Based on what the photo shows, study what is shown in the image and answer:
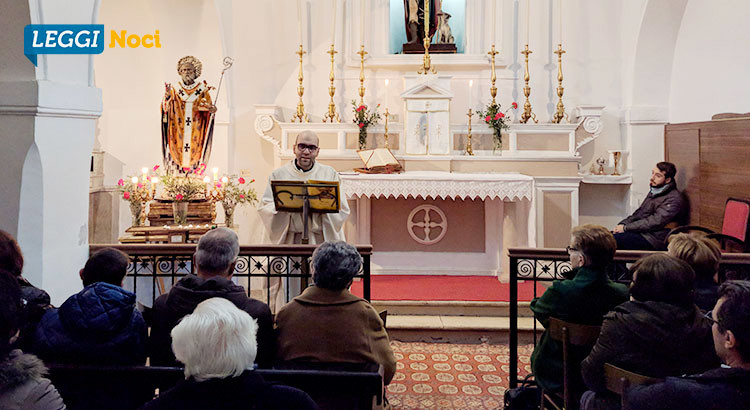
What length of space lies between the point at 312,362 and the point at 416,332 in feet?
9.86

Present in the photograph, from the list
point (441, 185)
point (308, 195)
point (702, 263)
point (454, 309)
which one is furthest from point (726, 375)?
point (441, 185)

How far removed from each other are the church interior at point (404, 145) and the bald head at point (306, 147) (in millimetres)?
25

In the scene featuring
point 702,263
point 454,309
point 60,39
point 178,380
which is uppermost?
point 60,39

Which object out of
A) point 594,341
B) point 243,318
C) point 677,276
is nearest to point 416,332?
point 594,341

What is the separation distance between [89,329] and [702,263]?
2.73 m

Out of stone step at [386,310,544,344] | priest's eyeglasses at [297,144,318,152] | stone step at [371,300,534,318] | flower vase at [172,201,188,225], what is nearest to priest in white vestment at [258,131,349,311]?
priest's eyeglasses at [297,144,318,152]

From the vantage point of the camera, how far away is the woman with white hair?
1668 millimetres

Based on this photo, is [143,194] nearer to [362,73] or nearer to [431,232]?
[362,73]

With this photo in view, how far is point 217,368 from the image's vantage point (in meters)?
1.67

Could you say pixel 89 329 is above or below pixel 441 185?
below

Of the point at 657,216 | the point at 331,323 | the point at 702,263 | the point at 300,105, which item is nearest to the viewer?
the point at 331,323

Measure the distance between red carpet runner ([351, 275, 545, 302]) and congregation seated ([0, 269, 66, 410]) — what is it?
4.38m

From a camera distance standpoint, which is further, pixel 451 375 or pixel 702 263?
pixel 451 375

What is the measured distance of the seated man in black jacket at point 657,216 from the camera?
642 cm
